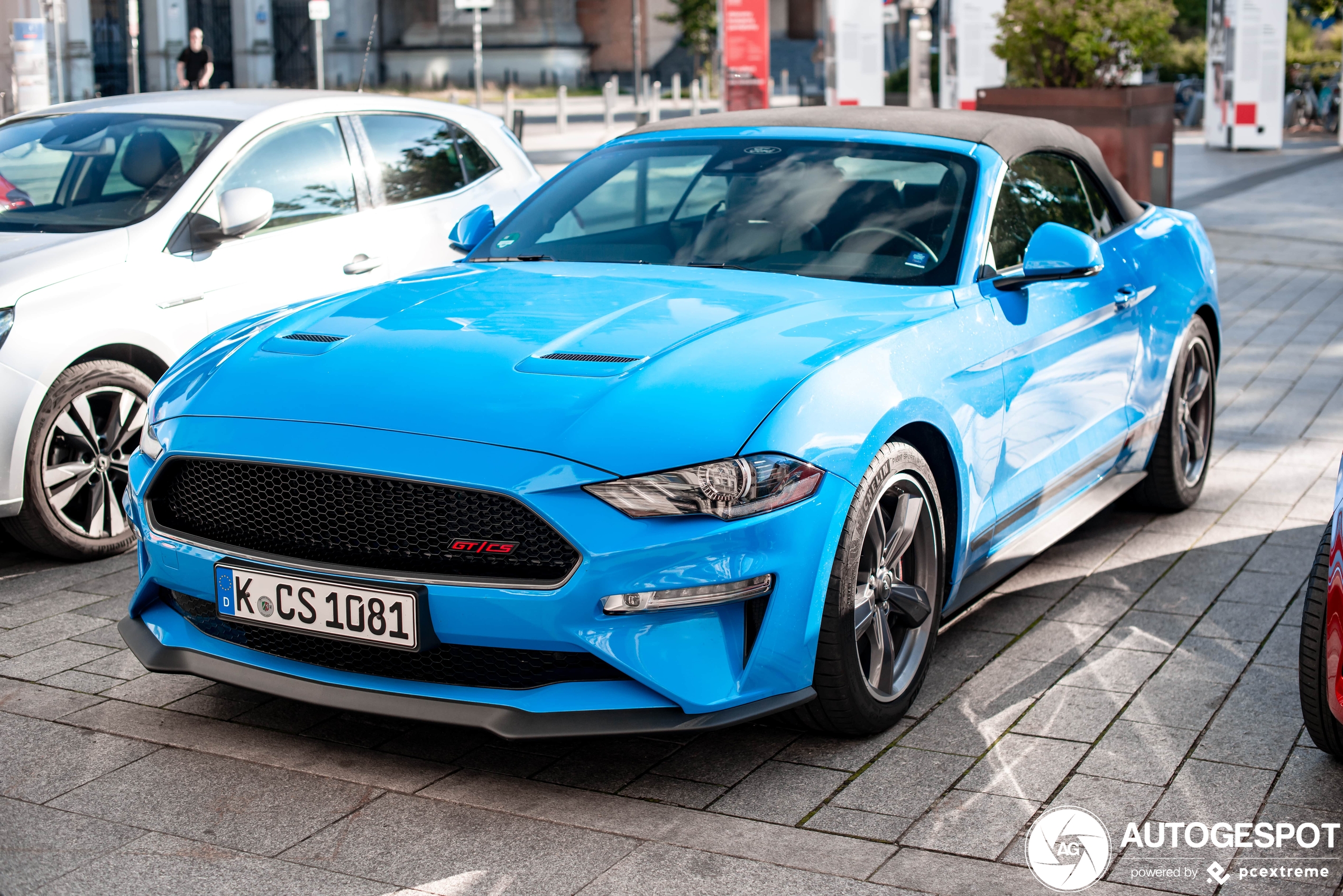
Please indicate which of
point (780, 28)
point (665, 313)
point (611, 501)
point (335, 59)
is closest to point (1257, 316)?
point (665, 313)

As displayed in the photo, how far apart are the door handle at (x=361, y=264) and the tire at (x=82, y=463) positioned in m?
1.12

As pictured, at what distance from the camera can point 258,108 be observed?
20.3 feet

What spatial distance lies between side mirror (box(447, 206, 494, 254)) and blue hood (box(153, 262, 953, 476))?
776 mm

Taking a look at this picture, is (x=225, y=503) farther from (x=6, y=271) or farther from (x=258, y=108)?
(x=258, y=108)

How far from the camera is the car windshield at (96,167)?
5680mm

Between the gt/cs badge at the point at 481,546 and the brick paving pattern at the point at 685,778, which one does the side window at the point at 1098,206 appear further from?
the gt/cs badge at the point at 481,546

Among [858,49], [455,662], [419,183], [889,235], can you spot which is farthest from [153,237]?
[858,49]

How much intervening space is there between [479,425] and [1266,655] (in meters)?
2.51

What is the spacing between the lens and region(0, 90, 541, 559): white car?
509cm

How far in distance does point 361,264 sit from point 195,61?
17.2 meters

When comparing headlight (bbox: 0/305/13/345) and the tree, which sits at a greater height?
the tree

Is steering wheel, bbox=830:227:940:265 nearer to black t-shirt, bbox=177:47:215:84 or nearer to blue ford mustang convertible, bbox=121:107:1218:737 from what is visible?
blue ford mustang convertible, bbox=121:107:1218:737

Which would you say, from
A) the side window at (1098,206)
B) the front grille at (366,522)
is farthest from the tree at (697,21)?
the front grille at (366,522)

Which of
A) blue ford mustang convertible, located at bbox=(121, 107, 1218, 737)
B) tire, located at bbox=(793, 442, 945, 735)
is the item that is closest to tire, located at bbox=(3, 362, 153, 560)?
blue ford mustang convertible, located at bbox=(121, 107, 1218, 737)
